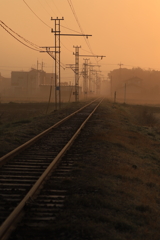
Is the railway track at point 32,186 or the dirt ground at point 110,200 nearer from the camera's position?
the dirt ground at point 110,200

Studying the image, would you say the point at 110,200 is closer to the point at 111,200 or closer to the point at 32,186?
the point at 111,200

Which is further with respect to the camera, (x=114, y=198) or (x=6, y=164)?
(x=6, y=164)

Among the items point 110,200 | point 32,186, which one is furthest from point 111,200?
point 32,186

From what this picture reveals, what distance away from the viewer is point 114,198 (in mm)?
7605

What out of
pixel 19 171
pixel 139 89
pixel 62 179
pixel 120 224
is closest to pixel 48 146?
pixel 19 171

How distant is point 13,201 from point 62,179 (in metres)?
2.00

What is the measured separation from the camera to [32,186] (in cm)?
809

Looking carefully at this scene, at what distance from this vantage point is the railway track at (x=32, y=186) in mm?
6272

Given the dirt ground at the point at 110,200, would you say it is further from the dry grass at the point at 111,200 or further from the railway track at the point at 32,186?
the railway track at the point at 32,186

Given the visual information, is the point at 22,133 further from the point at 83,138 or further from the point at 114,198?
the point at 114,198

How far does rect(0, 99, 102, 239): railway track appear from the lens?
6.27m

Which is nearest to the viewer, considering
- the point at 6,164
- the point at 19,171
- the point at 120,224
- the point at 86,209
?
the point at 120,224

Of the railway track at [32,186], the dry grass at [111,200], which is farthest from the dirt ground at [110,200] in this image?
the railway track at [32,186]

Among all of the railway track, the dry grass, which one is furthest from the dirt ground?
the railway track
